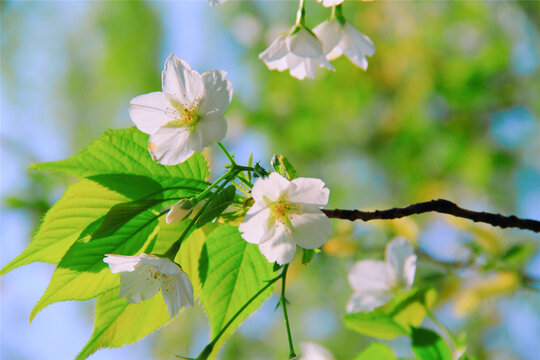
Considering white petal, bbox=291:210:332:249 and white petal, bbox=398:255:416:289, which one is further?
white petal, bbox=398:255:416:289

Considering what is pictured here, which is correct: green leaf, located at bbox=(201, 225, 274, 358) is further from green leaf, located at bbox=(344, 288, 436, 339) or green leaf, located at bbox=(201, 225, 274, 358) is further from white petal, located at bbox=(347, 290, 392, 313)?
white petal, located at bbox=(347, 290, 392, 313)

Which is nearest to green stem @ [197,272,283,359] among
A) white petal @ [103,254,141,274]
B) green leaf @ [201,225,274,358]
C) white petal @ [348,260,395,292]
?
green leaf @ [201,225,274,358]

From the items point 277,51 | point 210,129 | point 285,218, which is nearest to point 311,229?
point 285,218

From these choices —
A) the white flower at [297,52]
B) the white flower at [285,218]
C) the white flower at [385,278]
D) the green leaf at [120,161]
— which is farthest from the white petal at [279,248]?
the white flower at [385,278]

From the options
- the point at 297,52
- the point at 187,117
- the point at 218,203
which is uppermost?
the point at 297,52

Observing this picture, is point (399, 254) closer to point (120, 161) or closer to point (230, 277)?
point (230, 277)

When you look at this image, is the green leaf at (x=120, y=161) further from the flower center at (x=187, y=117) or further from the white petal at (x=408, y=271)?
the white petal at (x=408, y=271)
